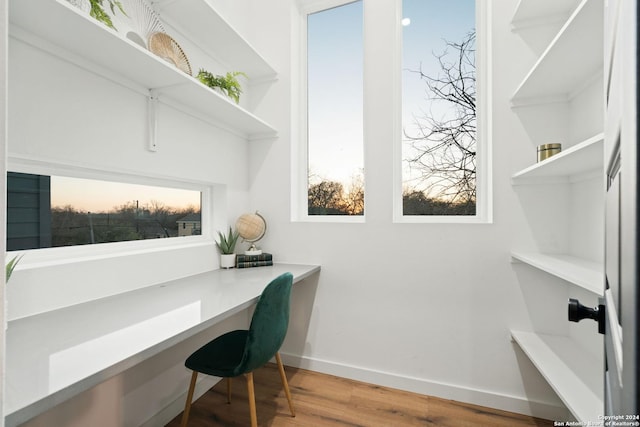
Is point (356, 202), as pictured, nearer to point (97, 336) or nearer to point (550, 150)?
point (550, 150)

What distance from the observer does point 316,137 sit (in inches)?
95.4

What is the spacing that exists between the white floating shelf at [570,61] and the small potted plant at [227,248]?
2.02 m

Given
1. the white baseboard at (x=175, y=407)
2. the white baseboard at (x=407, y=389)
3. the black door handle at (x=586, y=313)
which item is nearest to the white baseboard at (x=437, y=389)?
the white baseboard at (x=407, y=389)

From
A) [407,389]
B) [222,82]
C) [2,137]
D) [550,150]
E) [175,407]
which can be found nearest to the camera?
[2,137]

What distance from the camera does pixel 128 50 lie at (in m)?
1.16

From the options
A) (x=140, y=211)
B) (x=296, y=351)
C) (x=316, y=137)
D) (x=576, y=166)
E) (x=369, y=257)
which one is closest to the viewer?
(x=576, y=166)

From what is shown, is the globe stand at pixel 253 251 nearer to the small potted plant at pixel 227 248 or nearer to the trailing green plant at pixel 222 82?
the small potted plant at pixel 227 248

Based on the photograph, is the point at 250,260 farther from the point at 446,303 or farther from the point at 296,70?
the point at 296,70

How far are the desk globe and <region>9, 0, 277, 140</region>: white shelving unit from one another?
679mm

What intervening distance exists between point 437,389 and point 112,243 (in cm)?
208

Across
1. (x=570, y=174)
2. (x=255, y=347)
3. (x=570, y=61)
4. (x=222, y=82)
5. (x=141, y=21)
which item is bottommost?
(x=255, y=347)

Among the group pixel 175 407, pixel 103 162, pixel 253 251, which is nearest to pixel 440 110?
pixel 253 251

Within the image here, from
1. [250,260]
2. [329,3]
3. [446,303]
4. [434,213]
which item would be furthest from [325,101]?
[446,303]

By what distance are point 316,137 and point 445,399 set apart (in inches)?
80.8
